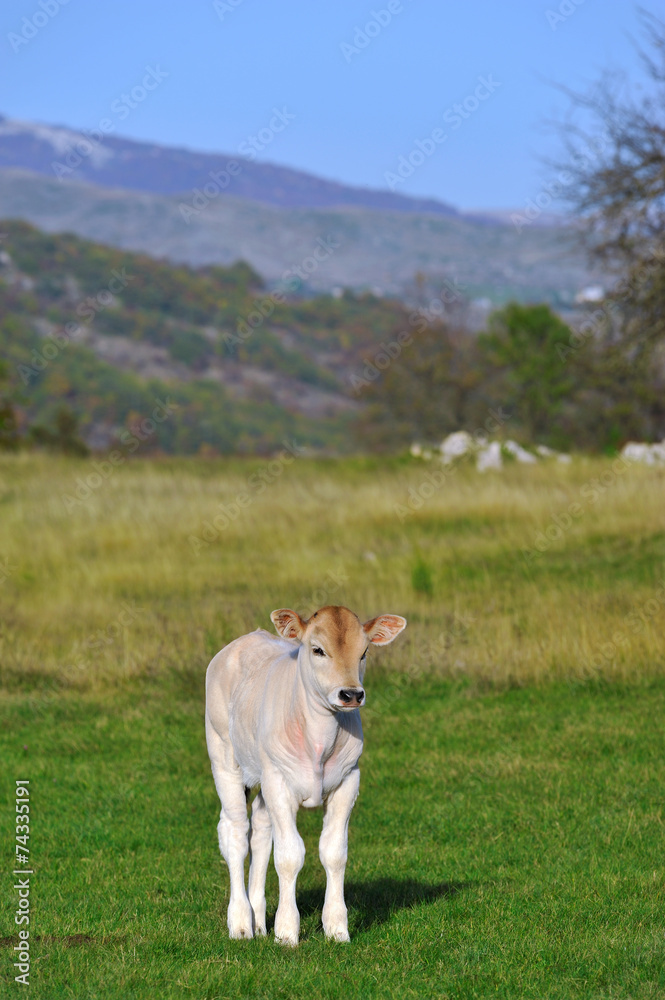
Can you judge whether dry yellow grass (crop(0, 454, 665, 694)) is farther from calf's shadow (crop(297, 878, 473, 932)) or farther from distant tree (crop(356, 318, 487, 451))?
distant tree (crop(356, 318, 487, 451))

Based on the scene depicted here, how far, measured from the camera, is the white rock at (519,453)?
103ft

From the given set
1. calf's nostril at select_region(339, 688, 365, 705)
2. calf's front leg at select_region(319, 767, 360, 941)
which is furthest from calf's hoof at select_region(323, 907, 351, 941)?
calf's nostril at select_region(339, 688, 365, 705)

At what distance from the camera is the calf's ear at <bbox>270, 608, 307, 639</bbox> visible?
5.80 meters

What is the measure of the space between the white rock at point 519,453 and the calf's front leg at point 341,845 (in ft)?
83.7

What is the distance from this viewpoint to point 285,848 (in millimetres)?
5762

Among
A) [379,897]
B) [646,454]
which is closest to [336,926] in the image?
[379,897]

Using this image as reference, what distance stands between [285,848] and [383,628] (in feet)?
3.66

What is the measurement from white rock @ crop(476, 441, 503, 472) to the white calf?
23422mm

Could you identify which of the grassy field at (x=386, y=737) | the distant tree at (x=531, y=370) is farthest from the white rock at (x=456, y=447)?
the distant tree at (x=531, y=370)

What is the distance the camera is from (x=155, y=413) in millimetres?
109688

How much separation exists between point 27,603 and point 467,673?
22.7 ft

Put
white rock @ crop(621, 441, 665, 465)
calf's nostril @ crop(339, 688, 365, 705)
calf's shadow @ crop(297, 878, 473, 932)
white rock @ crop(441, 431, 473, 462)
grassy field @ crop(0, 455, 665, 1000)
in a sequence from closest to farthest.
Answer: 1. calf's nostril @ crop(339, 688, 365, 705)
2. grassy field @ crop(0, 455, 665, 1000)
3. calf's shadow @ crop(297, 878, 473, 932)
4. white rock @ crop(621, 441, 665, 465)
5. white rock @ crop(441, 431, 473, 462)

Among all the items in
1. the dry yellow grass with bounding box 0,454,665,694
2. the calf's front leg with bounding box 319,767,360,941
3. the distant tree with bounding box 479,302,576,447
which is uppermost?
the distant tree with bounding box 479,302,576,447

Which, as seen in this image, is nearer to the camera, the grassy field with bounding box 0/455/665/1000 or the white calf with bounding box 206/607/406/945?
the white calf with bounding box 206/607/406/945
